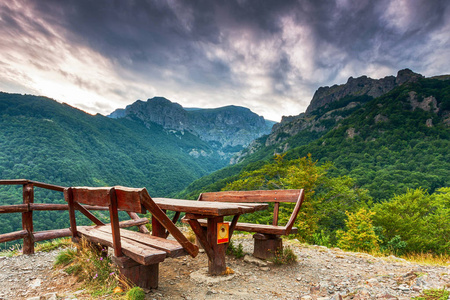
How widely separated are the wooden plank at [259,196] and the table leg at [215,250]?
144 cm

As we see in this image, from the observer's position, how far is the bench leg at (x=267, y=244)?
405cm

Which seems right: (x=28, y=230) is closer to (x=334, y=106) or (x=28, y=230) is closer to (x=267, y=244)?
(x=267, y=244)

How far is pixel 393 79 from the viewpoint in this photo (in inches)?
5022

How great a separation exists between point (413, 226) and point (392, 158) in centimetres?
5299

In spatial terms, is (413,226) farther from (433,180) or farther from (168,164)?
(168,164)

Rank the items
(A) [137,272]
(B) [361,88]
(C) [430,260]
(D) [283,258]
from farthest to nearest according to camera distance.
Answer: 1. (B) [361,88]
2. (C) [430,260]
3. (D) [283,258]
4. (A) [137,272]

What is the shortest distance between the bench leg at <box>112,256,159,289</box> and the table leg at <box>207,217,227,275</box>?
0.88m

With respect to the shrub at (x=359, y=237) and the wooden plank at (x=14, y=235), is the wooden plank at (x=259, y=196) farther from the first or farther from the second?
the shrub at (x=359, y=237)

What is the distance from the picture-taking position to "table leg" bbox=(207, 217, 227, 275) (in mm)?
3354

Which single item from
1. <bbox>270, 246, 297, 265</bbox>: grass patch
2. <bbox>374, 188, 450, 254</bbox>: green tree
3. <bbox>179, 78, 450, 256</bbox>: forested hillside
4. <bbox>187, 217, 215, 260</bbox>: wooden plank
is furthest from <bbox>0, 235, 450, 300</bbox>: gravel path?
<bbox>374, 188, 450, 254</bbox>: green tree

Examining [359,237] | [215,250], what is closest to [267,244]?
[215,250]

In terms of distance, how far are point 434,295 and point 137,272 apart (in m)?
3.04

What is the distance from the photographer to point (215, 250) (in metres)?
3.42

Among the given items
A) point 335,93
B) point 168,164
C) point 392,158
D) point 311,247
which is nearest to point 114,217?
point 311,247
